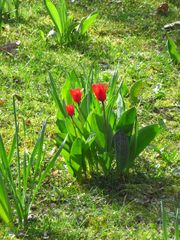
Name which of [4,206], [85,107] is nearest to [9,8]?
[85,107]

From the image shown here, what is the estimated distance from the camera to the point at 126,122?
3.17 metres

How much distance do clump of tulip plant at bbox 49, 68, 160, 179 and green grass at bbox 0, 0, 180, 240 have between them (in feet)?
0.55

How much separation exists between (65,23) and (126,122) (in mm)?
1962

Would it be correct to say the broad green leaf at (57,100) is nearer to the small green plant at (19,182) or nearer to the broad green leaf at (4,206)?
the small green plant at (19,182)

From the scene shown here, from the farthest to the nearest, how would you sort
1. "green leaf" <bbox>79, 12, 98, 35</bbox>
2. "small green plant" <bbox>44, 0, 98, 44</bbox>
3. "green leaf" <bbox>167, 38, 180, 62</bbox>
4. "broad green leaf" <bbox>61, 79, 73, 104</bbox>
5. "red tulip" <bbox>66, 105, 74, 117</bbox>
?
"green leaf" <bbox>79, 12, 98, 35</bbox>, "small green plant" <bbox>44, 0, 98, 44</bbox>, "green leaf" <bbox>167, 38, 180, 62</bbox>, "broad green leaf" <bbox>61, 79, 73, 104</bbox>, "red tulip" <bbox>66, 105, 74, 117</bbox>

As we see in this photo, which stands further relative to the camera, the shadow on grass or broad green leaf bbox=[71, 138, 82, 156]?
the shadow on grass

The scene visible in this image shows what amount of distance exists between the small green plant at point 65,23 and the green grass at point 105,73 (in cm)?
10

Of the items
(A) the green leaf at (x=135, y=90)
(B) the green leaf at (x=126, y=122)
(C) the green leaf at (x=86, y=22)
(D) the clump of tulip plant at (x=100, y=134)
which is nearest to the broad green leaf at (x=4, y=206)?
(D) the clump of tulip plant at (x=100, y=134)

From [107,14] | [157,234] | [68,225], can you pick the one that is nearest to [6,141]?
[68,225]

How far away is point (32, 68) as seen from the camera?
15.5ft

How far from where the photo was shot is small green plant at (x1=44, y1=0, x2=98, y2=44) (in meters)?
4.81

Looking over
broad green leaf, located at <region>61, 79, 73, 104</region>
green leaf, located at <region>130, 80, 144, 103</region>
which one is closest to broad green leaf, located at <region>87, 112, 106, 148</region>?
broad green leaf, located at <region>61, 79, 73, 104</region>

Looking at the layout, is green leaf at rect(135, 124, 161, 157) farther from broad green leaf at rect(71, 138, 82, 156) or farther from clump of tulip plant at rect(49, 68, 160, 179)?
broad green leaf at rect(71, 138, 82, 156)

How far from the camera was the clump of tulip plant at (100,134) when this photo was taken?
3123 mm
